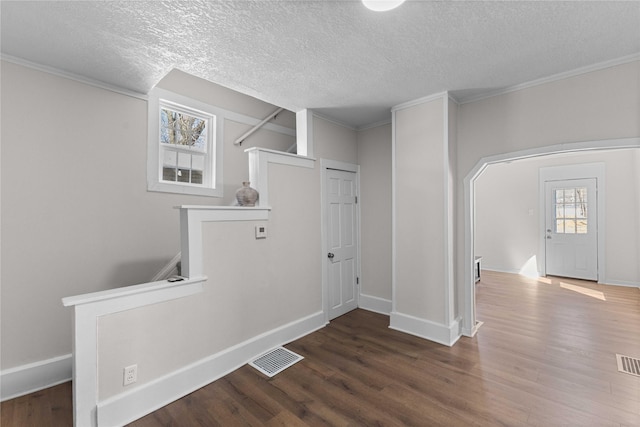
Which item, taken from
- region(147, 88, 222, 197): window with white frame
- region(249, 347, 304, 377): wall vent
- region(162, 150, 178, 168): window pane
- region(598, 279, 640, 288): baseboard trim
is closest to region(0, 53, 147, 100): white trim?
region(147, 88, 222, 197): window with white frame

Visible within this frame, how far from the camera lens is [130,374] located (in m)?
2.00

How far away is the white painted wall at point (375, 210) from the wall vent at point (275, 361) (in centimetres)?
172

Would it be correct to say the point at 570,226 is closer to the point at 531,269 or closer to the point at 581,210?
the point at 581,210

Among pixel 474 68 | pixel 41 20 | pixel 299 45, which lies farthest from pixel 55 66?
pixel 474 68

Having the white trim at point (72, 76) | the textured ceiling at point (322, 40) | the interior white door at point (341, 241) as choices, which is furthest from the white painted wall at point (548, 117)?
the white trim at point (72, 76)

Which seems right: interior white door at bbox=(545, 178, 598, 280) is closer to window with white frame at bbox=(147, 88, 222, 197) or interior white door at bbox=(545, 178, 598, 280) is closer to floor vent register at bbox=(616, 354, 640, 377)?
floor vent register at bbox=(616, 354, 640, 377)

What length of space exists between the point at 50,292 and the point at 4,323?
1.11 ft

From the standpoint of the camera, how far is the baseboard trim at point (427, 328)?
9.89 feet

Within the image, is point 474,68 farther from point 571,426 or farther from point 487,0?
→ point 571,426

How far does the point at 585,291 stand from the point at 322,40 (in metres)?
6.09

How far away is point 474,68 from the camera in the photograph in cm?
253

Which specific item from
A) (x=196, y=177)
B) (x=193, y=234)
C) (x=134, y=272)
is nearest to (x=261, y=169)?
(x=193, y=234)

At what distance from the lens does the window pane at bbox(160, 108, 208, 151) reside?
3430 mm

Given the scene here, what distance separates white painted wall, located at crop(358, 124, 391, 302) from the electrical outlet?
3.03 metres
